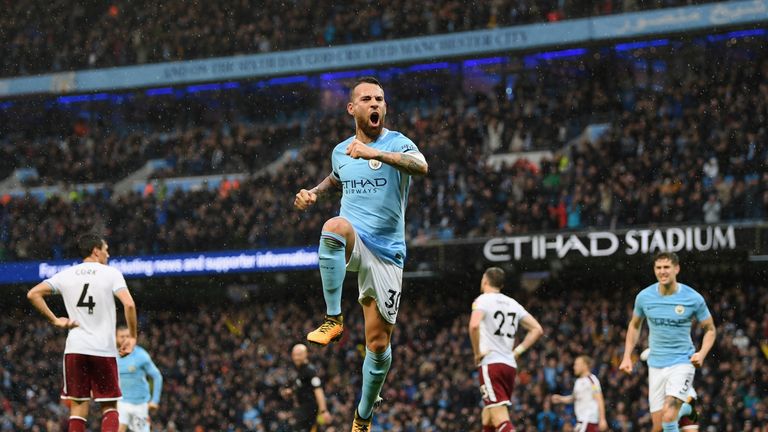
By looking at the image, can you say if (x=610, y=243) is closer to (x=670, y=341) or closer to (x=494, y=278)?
(x=670, y=341)

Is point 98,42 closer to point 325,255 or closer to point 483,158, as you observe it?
point 483,158

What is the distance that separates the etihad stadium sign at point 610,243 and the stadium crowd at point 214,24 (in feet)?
27.0

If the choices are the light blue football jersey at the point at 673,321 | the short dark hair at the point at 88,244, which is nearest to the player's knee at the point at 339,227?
the short dark hair at the point at 88,244

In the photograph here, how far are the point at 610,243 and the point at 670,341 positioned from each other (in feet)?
42.8

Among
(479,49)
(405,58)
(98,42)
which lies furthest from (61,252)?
(479,49)

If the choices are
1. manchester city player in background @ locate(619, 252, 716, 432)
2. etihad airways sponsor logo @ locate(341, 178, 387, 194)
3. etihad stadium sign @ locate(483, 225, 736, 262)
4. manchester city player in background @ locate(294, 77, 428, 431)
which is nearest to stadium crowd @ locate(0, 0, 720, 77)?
etihad stadium sign @ locate(483, 225, 736, 262)

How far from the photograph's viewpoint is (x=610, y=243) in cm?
2492

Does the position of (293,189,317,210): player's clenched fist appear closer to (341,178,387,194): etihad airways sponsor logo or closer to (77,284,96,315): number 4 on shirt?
(341,178,387,194): etihad airways sponsor logo

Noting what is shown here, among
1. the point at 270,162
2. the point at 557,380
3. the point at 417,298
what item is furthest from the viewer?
the point at 270,162

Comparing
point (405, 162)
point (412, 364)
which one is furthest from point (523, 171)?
point (405, 162)

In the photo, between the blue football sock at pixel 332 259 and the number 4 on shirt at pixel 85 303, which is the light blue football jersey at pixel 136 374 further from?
the blue football sock at pixel 332 259

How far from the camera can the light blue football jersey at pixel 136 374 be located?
1548 centimetres

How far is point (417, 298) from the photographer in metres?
29.3

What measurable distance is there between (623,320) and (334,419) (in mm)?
6785
